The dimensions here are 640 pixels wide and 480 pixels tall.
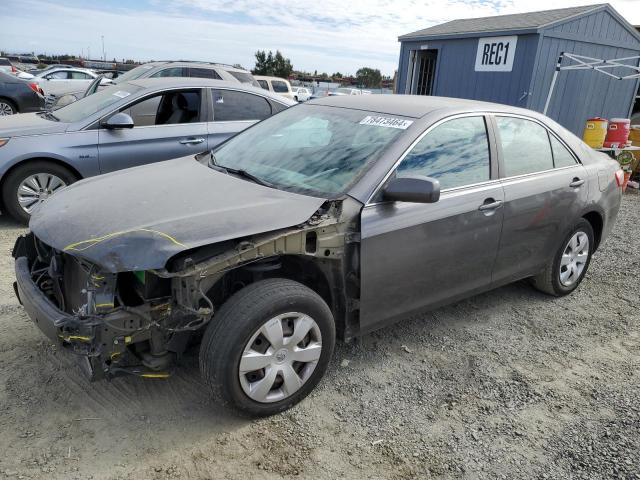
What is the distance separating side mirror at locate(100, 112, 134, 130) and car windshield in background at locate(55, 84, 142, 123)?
1.15ft

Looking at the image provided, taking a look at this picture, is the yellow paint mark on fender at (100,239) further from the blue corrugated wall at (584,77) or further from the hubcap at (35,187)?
the blue corrugated wall at (584,77)

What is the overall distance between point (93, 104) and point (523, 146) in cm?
470

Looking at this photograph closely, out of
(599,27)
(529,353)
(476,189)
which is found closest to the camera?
(476,189)

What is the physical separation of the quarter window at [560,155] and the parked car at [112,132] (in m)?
3.55

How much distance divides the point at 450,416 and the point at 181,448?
4.75 ft

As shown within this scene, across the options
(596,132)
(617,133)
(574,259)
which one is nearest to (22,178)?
(574,259)

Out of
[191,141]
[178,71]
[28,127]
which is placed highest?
[178,71]

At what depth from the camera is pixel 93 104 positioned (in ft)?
19.3

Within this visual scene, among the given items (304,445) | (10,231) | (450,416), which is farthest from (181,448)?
(10,231)

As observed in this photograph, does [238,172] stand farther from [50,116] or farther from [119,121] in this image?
[50,116]

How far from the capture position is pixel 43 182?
5.40 metres

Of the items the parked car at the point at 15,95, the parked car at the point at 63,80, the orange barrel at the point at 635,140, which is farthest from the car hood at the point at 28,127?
the parked car at the point at 63,80

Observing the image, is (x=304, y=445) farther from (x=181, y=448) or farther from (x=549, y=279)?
(x=549, y=279)

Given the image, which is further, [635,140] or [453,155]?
[635,140]
